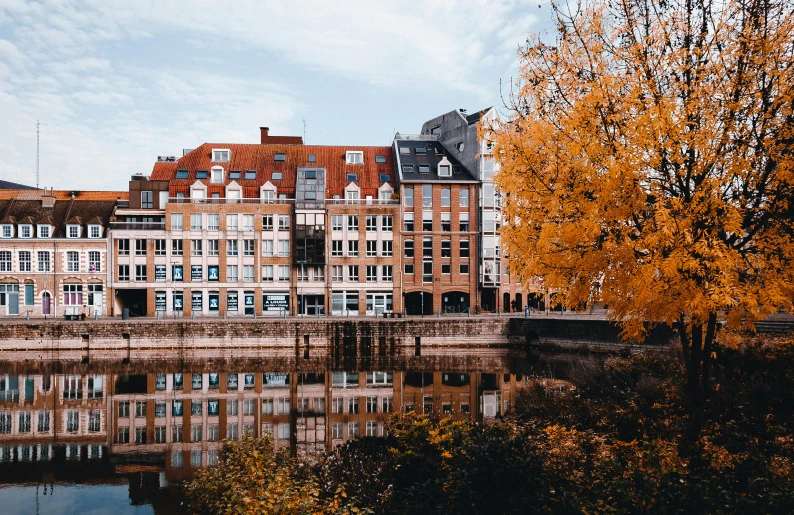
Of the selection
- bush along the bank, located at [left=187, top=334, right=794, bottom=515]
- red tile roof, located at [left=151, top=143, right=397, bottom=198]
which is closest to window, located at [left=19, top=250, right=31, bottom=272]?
red tile roof, located at [left=151, top=143, right=397, bottom=198]

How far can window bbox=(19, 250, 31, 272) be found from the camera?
61938mm

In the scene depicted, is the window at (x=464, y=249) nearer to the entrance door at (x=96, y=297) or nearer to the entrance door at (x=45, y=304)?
the entrance door at (x=96, y=297)

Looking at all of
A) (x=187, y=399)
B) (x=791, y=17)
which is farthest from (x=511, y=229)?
(x=187, y=399)

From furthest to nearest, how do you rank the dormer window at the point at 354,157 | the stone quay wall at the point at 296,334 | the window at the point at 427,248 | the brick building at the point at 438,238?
the dormer window at the point at 354,157, the window at the point at 427,248, the brick building at the point at 438,238, the stone quay wall at the point at 296,334

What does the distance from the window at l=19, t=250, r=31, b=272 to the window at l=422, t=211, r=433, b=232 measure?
134 feet

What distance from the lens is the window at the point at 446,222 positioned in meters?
66.7

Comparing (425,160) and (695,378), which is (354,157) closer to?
(425,160)

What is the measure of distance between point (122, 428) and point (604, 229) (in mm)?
24348

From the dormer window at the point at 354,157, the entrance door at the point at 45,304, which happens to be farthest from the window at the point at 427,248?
the entrance door at the point at 45,304

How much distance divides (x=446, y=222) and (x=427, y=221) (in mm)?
2113

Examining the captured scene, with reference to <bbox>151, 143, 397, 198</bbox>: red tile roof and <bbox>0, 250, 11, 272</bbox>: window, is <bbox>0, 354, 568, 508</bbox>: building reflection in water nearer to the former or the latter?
<bbox>0, 250, 11, 272</bbox>: window

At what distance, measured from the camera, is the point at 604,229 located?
1211 centimetres

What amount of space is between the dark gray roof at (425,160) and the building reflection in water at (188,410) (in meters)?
27.4

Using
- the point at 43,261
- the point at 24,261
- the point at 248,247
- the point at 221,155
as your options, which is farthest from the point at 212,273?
the point at 24,261
